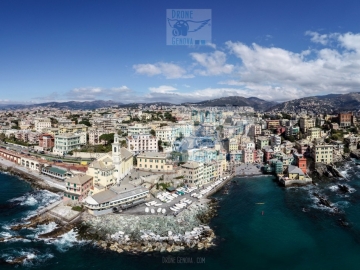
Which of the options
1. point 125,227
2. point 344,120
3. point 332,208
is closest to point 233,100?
point 344,120

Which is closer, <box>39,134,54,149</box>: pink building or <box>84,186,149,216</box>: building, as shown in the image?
<box>84,186,149,216</box>: building

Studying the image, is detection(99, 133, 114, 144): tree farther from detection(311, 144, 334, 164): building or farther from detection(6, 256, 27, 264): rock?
detection(311, 144, 334, 164): building

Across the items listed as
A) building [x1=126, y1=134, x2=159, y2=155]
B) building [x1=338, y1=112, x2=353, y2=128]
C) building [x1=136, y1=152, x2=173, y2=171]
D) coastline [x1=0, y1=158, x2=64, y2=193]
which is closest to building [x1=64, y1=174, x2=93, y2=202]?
coastline [x1=0, y1=158, x2=64, y2=193]

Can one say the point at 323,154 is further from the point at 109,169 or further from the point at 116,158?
the point at 109,169

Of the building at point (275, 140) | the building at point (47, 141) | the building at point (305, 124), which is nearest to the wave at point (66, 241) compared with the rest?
the building at point (47, 141)

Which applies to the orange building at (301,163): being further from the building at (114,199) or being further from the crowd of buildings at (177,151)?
the building at (114,199)

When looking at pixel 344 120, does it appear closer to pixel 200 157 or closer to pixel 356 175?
pixel 356 175

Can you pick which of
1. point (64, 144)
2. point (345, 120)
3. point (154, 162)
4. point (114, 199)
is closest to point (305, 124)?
point (345, 120)
